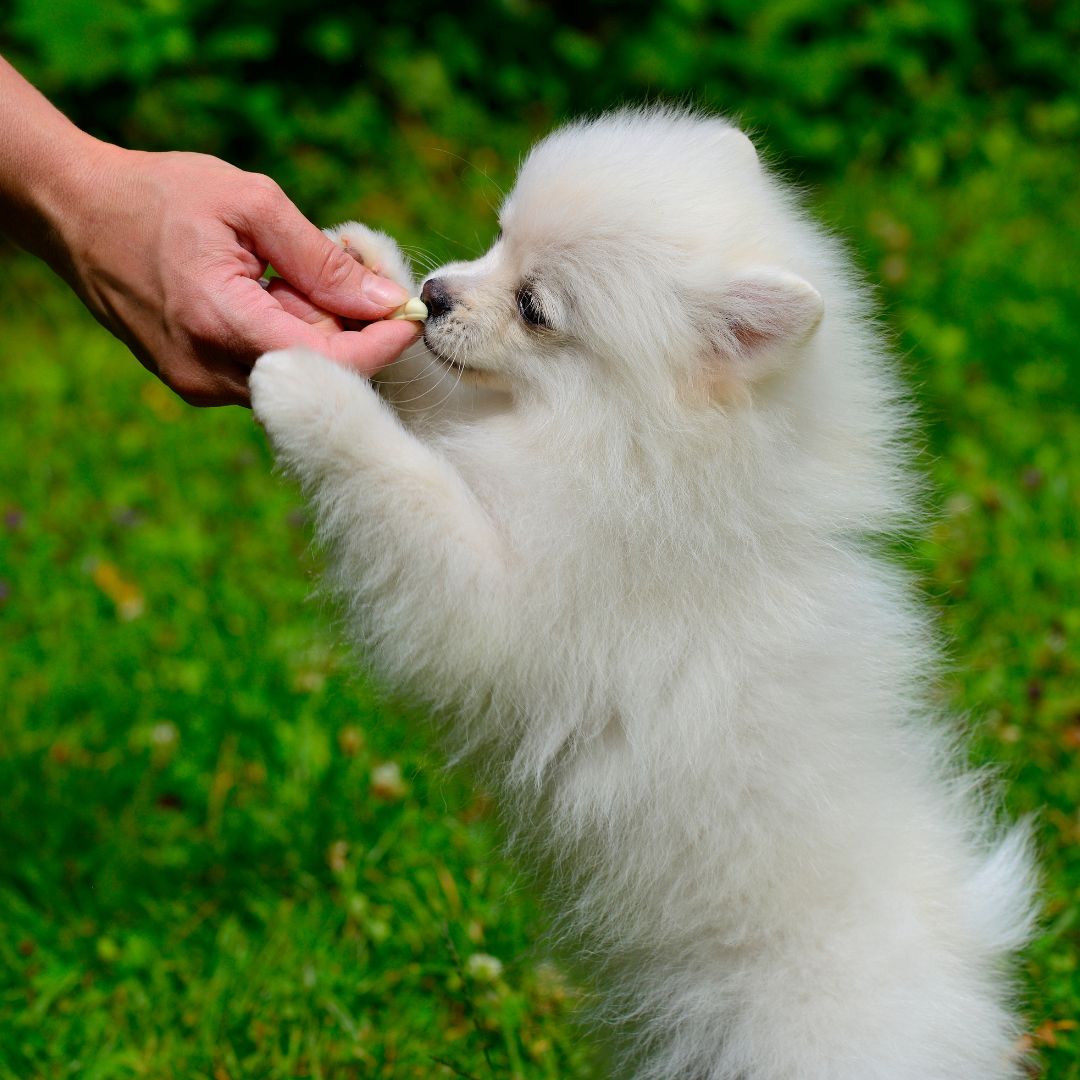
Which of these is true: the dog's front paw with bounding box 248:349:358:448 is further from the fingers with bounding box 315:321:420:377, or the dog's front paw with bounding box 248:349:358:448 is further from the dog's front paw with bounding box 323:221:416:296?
the dog's front paw with bounding box 323:221:416:296

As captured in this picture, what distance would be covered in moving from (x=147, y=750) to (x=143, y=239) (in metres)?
1.88

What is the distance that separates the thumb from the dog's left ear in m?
0.67

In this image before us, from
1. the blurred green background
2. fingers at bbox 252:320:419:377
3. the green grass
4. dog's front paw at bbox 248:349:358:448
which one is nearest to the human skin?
fingers at bbox 252:320:419:377

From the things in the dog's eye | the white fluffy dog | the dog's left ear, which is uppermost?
the dog's left ear

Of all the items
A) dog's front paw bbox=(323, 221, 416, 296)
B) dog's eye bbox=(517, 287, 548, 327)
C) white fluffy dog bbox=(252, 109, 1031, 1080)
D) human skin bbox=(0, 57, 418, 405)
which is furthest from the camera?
dog's front paw bbox=(323, 221, 416, 296)

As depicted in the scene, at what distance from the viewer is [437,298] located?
2.67 m

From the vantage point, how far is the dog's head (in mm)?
2451

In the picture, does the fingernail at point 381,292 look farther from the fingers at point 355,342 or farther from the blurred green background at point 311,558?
the blurred green background at point 311,558

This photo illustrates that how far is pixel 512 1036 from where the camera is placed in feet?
10.0

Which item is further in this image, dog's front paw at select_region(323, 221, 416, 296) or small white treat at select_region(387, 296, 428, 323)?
dog's front paw at select_region(323, 221, 416, 296)

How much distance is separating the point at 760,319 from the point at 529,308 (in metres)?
0.50

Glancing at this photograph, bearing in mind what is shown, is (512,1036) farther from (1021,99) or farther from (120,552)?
(1021,99)

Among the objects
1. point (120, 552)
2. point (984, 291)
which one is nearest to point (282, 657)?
point (120, 552)

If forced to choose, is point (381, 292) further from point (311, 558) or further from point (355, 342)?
point (311, 558)
